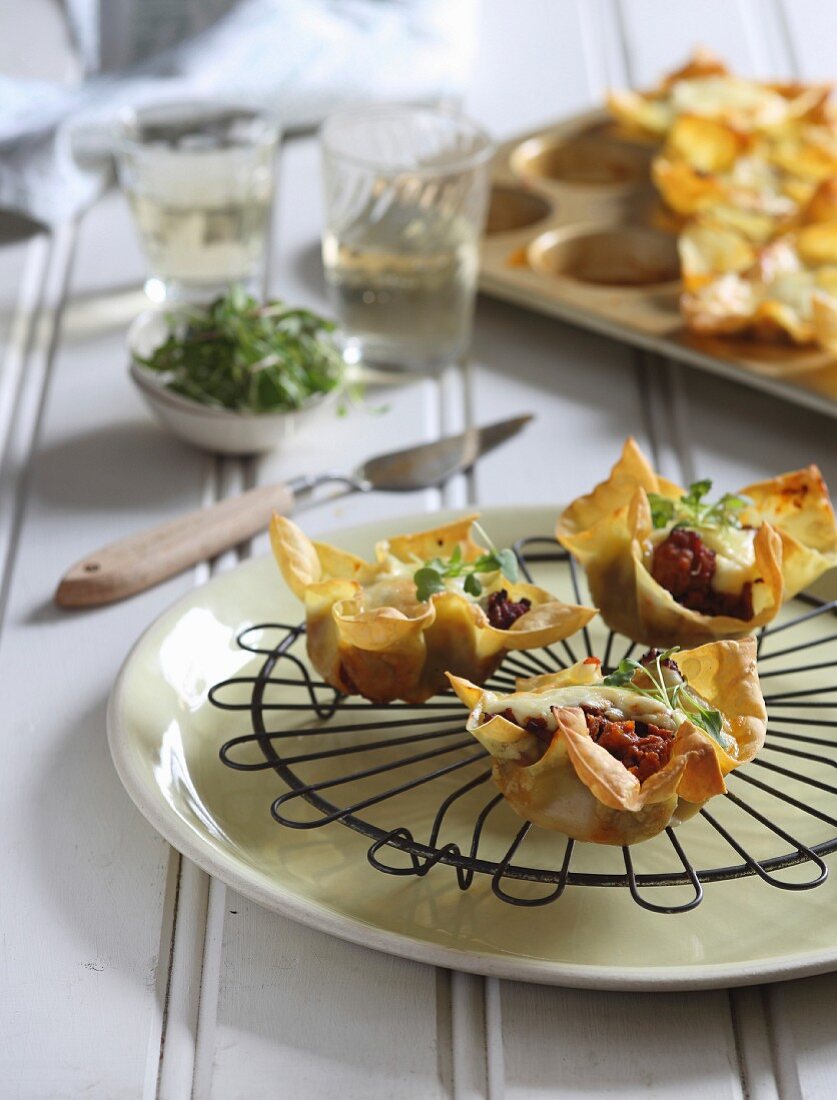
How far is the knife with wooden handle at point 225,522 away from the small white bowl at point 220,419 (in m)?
0.09

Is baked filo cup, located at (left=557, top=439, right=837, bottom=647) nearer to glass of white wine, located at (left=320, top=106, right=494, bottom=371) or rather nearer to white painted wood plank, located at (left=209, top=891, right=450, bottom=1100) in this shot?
white painted wood plank, located at (left=209, top=891, right=450, bottom=1100)

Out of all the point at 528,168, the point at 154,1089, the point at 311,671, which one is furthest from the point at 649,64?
the point at 154,1089

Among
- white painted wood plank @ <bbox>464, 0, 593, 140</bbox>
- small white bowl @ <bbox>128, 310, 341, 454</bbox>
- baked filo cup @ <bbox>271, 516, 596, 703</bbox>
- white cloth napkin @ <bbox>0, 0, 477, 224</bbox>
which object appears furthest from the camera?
white painted wood plank @ <bbox>464, 0, 593, 140</bbox>

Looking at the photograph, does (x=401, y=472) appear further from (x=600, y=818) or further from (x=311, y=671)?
(x=600, y=818)

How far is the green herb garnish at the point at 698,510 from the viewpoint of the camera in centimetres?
127


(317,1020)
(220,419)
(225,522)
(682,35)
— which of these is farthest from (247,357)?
(682,35)

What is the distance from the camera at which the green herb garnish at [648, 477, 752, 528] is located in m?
1.27

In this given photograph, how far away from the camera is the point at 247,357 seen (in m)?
1.65

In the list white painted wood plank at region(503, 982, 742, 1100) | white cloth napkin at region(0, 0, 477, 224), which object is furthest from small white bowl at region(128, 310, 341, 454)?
white painted wood plank at region(503, 982, 742, 1100)

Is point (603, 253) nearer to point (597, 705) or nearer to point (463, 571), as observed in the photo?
point (463, 571)

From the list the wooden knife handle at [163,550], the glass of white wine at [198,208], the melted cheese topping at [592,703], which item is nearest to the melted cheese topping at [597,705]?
the melted cheese topping at [592,703]

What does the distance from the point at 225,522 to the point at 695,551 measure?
517 mm

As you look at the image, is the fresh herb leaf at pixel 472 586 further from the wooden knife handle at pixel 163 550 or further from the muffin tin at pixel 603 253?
the muffin tin at pixel 603 253

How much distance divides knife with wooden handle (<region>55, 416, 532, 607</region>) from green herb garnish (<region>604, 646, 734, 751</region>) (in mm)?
578
